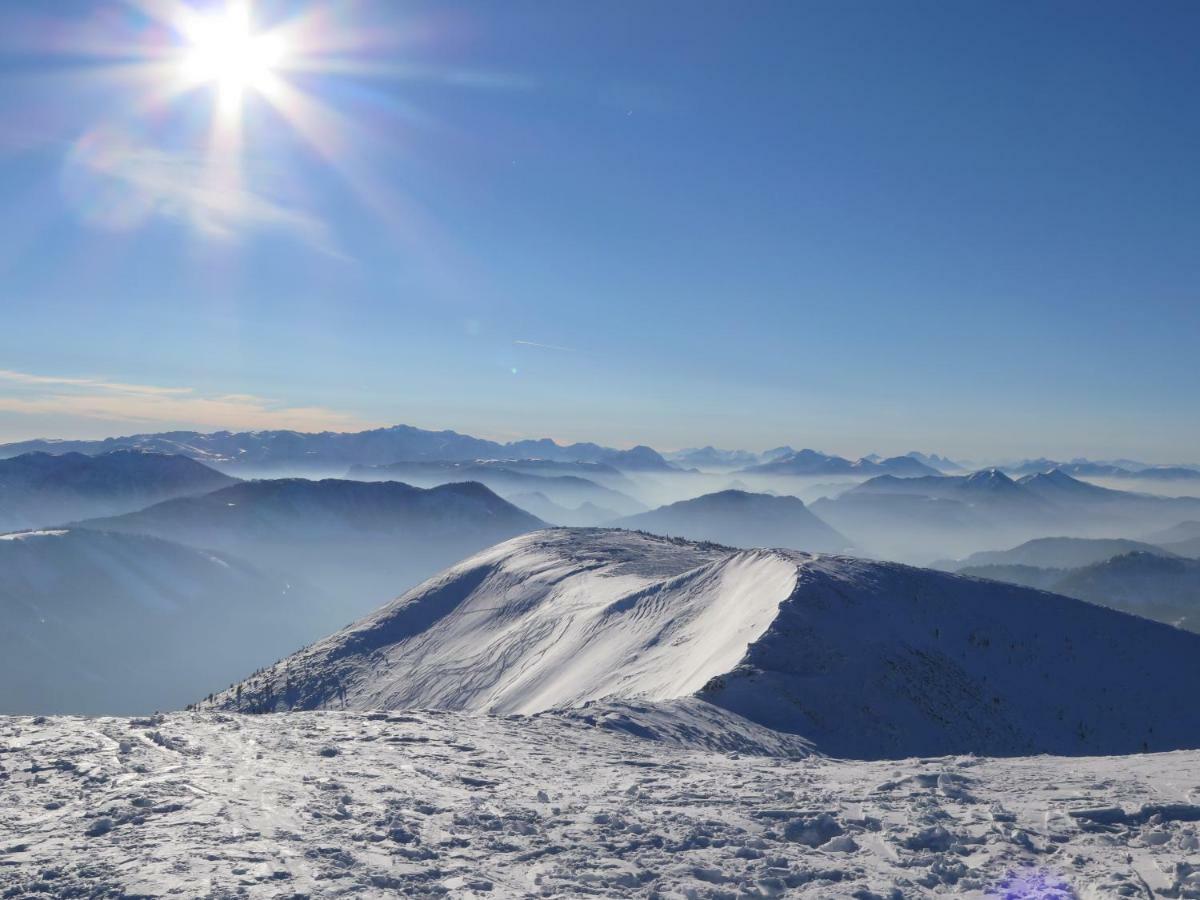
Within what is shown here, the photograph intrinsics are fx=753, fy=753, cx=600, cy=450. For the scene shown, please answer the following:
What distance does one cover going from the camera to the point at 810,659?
26.4 m

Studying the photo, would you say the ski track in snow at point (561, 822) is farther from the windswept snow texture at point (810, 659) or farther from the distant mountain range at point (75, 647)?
the distant mountain range at point (75, 647)

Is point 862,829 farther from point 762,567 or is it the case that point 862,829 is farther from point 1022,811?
point 762,567

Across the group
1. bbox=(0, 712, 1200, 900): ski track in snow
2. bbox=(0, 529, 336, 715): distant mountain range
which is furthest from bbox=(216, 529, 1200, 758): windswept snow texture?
bbox=(0, 529, 336, 715): distant mountain range

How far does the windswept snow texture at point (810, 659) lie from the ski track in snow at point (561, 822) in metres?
9.12

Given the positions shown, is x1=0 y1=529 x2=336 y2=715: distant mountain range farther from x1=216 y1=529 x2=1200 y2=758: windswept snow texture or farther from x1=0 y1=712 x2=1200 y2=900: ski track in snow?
x1=0 y1=712 x2=1200 y2=900: ski track in snow

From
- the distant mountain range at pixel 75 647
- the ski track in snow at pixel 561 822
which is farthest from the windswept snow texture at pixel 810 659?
the distant mountain range at pixel 75 647

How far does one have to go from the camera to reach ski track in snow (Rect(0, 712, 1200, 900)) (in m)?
7.95

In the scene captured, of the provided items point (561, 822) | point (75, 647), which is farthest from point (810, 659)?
point (75, 647)

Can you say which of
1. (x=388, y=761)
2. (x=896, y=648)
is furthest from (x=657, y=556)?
(x=388, y=761)

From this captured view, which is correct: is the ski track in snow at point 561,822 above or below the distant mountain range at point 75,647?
above

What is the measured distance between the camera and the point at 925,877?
8.12 metres

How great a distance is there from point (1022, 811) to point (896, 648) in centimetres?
2079

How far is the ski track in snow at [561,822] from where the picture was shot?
795cm

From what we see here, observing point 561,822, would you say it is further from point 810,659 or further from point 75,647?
point 75,647
